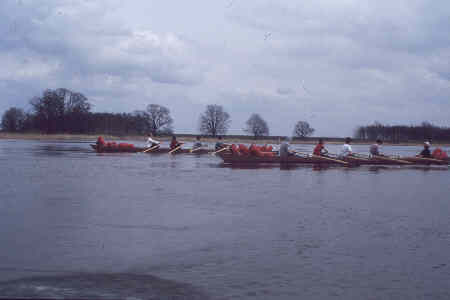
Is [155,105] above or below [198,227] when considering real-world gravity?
above

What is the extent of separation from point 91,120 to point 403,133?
252 ft

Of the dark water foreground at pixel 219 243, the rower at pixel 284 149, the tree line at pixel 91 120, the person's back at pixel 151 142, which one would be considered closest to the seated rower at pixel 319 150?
the rower at pixel 284 149

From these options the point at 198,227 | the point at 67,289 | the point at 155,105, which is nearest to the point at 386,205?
the point at 198,227

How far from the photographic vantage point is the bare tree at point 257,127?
378 feet

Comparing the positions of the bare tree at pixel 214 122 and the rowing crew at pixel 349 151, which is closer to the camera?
the rowing crew at pixel 349 151

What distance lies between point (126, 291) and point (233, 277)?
1.56m

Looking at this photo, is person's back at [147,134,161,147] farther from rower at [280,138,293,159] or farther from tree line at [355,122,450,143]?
tree line at [355,122,450,143]

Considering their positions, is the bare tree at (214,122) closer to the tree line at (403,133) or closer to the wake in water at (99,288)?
the tree line at (403,133)

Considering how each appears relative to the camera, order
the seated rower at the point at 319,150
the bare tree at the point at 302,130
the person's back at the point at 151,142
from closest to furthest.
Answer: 1. the seated rower at the point at 319,150
2. the person's back at the point at 151,142
3. the bare tree at the point at 302,130

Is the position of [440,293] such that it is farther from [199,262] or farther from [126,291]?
[126,291]

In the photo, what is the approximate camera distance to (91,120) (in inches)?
3816

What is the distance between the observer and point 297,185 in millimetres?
18625

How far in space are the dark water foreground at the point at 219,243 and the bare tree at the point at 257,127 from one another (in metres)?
98.9

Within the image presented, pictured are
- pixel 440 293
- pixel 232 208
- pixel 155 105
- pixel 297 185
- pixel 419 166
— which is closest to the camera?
pixel 440 293
